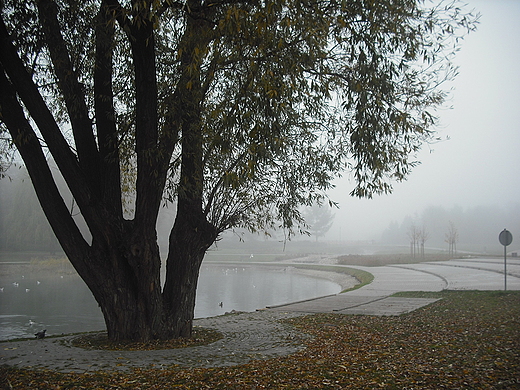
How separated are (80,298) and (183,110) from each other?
60.1 ft

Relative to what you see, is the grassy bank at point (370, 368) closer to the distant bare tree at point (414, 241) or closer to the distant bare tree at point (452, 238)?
the distant bare tree at point (414, 241)

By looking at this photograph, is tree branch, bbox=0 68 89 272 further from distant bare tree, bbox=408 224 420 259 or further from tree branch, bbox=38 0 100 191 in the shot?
Result: distant bare tree, bbox=408 224 420 259

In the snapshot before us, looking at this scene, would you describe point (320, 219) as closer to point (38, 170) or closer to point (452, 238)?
point (452, 238)

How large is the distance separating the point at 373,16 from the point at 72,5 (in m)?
5.02

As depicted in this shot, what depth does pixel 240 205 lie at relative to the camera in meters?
9.20

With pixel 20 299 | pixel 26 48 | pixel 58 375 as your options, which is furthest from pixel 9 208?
pixel 58 375

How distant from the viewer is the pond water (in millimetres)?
16109

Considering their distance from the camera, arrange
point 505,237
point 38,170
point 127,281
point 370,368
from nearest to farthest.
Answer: point 370,368
point 38,170
point 127,281
point 505,237

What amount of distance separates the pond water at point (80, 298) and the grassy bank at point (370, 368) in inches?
385

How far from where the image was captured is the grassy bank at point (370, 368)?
5.17m

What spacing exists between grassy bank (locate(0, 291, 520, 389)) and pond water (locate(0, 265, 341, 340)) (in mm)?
9785

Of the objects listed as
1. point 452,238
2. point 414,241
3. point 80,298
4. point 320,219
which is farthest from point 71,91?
point 320,219

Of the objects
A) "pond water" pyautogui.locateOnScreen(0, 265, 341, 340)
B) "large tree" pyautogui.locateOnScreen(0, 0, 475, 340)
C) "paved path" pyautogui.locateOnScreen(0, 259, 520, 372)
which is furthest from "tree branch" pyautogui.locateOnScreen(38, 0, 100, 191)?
"pond water" pyautogui.locateOnScreen(0, 265, 341, 340)

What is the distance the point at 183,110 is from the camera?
7.73 meters
